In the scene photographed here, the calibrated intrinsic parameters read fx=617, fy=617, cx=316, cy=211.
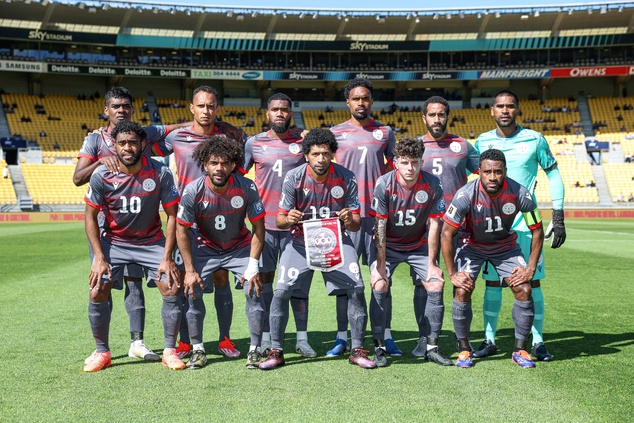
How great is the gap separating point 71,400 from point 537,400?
3384 mm

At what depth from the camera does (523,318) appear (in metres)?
5.61

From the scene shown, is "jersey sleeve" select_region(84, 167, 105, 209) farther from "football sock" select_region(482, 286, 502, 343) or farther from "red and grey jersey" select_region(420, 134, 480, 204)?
"football sock" select_region(482, 286, 502, 343)

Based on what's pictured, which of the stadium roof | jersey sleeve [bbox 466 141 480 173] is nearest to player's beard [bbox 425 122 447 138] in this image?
jersey sleeve [bbox 466 141 480 173]

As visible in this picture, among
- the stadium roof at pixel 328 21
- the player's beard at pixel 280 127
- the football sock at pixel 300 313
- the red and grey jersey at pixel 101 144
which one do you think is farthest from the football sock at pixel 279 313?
the stadium roof at pixel 328 21

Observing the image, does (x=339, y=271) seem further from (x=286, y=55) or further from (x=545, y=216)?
(x=286, y=55)

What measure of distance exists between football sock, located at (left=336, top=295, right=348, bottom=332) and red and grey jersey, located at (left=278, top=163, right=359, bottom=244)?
38.8 inches

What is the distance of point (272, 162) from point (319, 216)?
1.02 meters

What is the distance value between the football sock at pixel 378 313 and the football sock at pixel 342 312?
40cm

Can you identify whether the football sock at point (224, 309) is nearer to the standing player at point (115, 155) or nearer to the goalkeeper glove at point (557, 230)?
the standing player at point (115, 155)

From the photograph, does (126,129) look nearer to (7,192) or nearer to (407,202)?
(407,202)

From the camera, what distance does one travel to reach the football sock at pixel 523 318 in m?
5.60

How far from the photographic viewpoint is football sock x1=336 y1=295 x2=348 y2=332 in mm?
6223

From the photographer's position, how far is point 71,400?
4508mm

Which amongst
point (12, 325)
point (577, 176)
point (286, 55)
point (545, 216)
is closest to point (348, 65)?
point (286, 55)
